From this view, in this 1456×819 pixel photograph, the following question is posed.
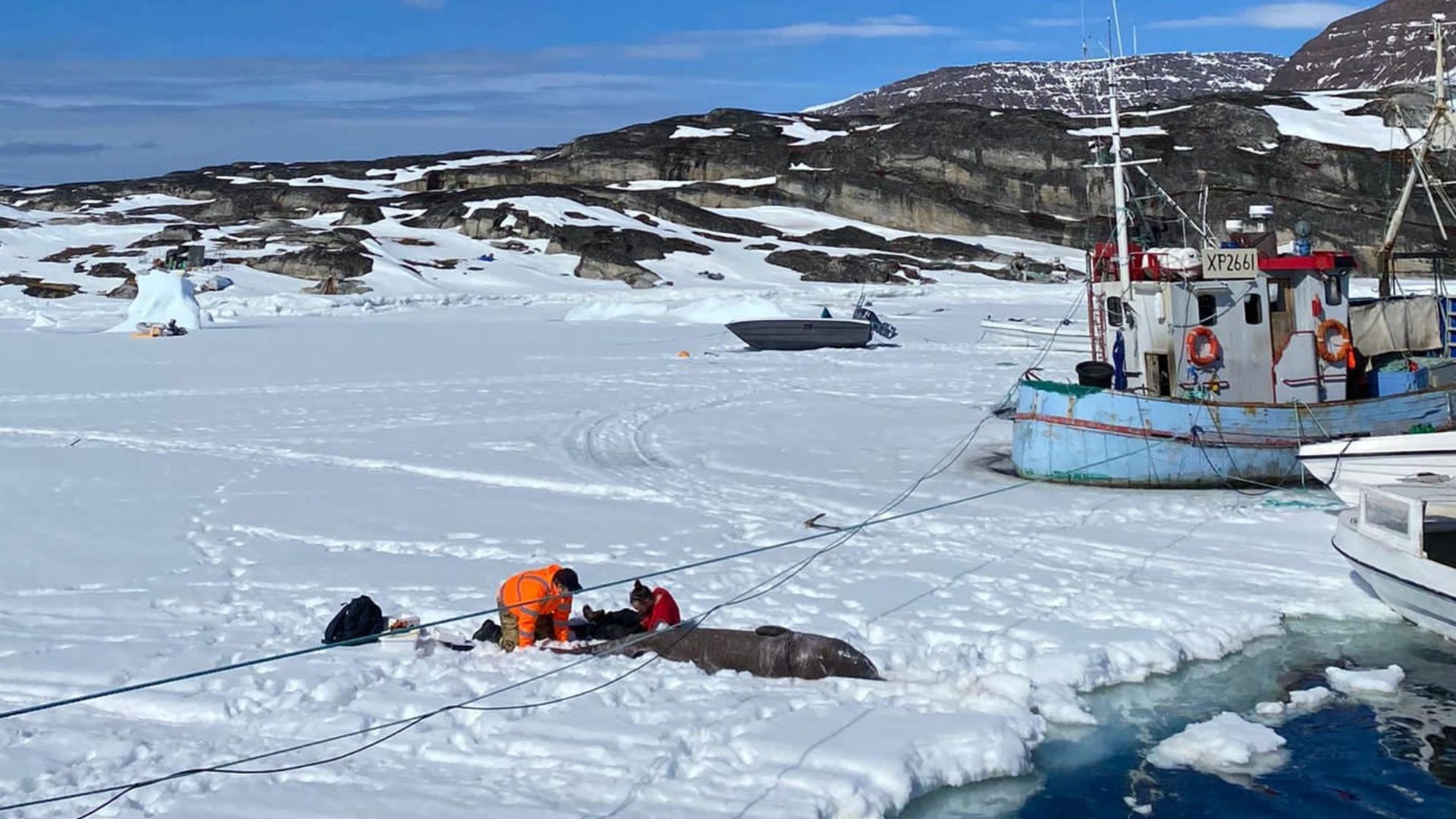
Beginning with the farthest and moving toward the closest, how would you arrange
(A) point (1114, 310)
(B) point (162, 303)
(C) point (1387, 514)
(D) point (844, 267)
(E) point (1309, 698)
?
1. (D) point (844, 267)
2. (B) point (162, 303)
3. (A) point (1114, 310)
4. (C) point (1387, 514)
5. (E) point (1309, 698)

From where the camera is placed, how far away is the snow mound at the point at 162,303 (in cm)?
4031

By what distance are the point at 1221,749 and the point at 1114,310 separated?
1032cm

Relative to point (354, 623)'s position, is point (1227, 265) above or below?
above

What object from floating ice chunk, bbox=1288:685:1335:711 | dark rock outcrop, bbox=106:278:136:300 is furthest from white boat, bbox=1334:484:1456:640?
dark rock outcrop, bbox=106:278:136:300

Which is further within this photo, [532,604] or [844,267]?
[844,267]

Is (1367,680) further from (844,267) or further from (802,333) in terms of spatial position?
(844,267)

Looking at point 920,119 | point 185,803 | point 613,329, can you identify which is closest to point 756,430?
point 185,803

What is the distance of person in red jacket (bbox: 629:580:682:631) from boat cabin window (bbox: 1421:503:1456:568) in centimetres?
618

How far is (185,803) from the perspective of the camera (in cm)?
→ 681

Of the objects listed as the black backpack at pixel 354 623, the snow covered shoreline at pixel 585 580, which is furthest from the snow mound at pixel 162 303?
the black backpack at pixel 354 623

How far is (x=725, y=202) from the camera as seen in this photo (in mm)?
80625

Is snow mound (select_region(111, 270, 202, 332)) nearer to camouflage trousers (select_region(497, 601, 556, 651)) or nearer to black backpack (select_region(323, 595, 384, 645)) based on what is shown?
black backpack (select_region(323, 595, 384, 645))

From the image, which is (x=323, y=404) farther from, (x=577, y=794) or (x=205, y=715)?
(x=577, y=794)

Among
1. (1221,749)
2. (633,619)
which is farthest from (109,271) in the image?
(1221,749)
